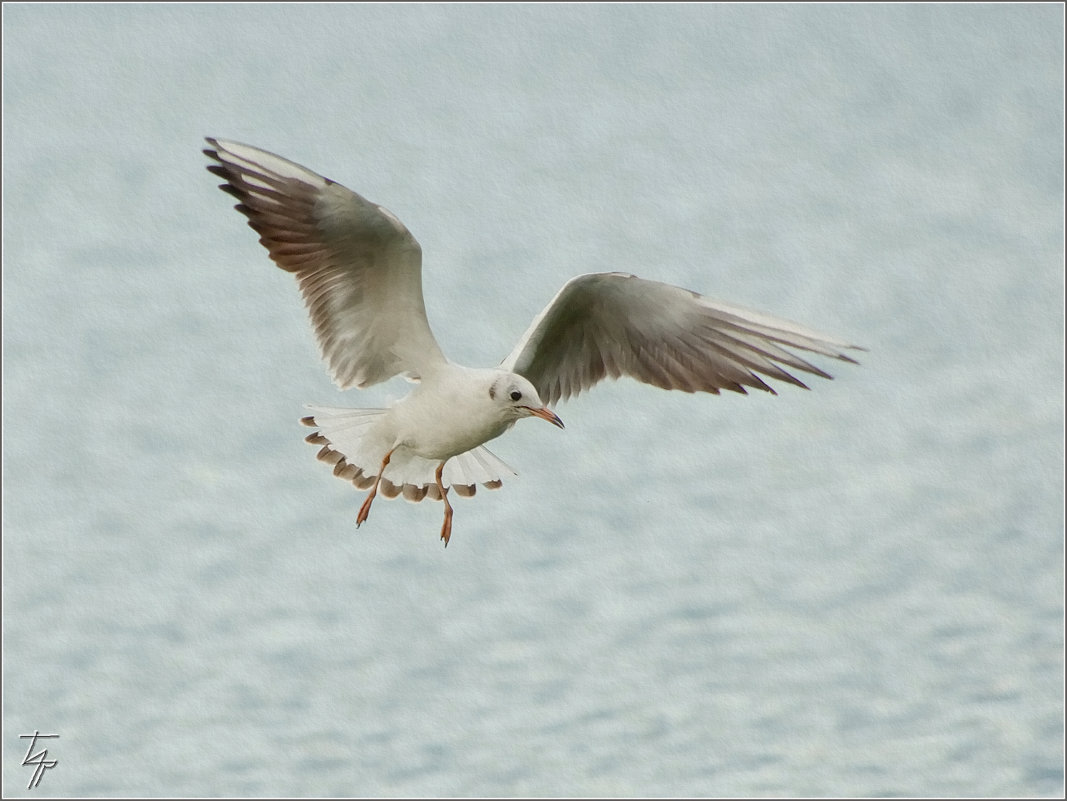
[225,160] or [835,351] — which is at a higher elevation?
[225,160]

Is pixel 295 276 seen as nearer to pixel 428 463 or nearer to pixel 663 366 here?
pixel 428 463

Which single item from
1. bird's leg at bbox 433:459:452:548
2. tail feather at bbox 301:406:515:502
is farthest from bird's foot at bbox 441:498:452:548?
tail feather at bbox 301:406:515:502

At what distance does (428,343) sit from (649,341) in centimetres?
83

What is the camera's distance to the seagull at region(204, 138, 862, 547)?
534cm

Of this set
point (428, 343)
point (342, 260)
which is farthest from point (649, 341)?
point (342, 260)

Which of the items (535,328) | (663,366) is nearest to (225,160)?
(535,328)

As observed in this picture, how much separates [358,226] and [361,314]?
15.4 inches

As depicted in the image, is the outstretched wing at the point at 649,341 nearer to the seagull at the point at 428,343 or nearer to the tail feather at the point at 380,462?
the seagull at the point at 428,343

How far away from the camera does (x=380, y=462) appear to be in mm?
5922

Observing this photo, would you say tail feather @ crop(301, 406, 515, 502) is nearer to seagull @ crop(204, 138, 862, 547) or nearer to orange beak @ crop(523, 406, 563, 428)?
seagull @ crop(204, 138, 862, 547)

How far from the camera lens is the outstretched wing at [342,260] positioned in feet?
17.6

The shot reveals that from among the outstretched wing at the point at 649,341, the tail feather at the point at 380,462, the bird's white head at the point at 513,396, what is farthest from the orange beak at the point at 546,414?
the tail feather at the point at 380,462

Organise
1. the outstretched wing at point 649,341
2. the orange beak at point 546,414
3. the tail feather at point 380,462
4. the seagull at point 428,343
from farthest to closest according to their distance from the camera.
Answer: the tail feather at point 380,462, the outstretched wing at point 649,341, the seagull at point 428,343, the orange beak at point 546,414

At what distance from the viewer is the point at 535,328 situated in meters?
5.61
